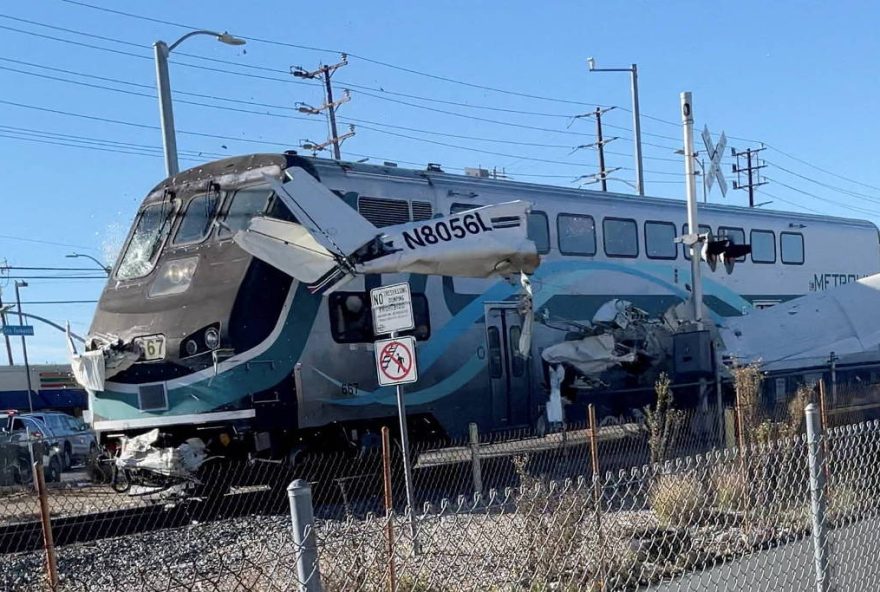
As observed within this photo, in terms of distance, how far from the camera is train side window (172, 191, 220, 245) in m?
12.8

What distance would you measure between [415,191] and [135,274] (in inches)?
154

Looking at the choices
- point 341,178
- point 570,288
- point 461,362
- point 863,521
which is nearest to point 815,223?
point 570,288

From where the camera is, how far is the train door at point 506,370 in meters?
14.2

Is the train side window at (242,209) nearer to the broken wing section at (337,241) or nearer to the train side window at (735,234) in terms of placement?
the broken wing section at (337,241)

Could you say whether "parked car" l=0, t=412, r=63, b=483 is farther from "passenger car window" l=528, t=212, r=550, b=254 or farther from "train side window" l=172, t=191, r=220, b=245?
"passenger car window" l=528, t=212, r=550, b=254

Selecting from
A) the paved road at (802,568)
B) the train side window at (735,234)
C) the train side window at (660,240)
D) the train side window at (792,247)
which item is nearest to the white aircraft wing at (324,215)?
the paved road at (802,568)

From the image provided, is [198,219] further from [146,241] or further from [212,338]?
[212,338]

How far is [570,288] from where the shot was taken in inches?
615

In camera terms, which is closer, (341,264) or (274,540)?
(274,540)

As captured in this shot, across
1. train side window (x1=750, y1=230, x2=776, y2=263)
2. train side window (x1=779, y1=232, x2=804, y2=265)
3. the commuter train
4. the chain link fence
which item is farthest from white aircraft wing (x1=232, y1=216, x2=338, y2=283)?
train side window (x1=779, y1=232, x2=804, y2=265)

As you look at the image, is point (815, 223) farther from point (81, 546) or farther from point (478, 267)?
point (81, 546)

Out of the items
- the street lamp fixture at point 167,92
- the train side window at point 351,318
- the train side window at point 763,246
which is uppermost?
the street lamp fixture at point 167,92

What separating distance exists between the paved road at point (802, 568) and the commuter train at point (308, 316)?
6.69 m

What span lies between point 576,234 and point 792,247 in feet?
23.0
